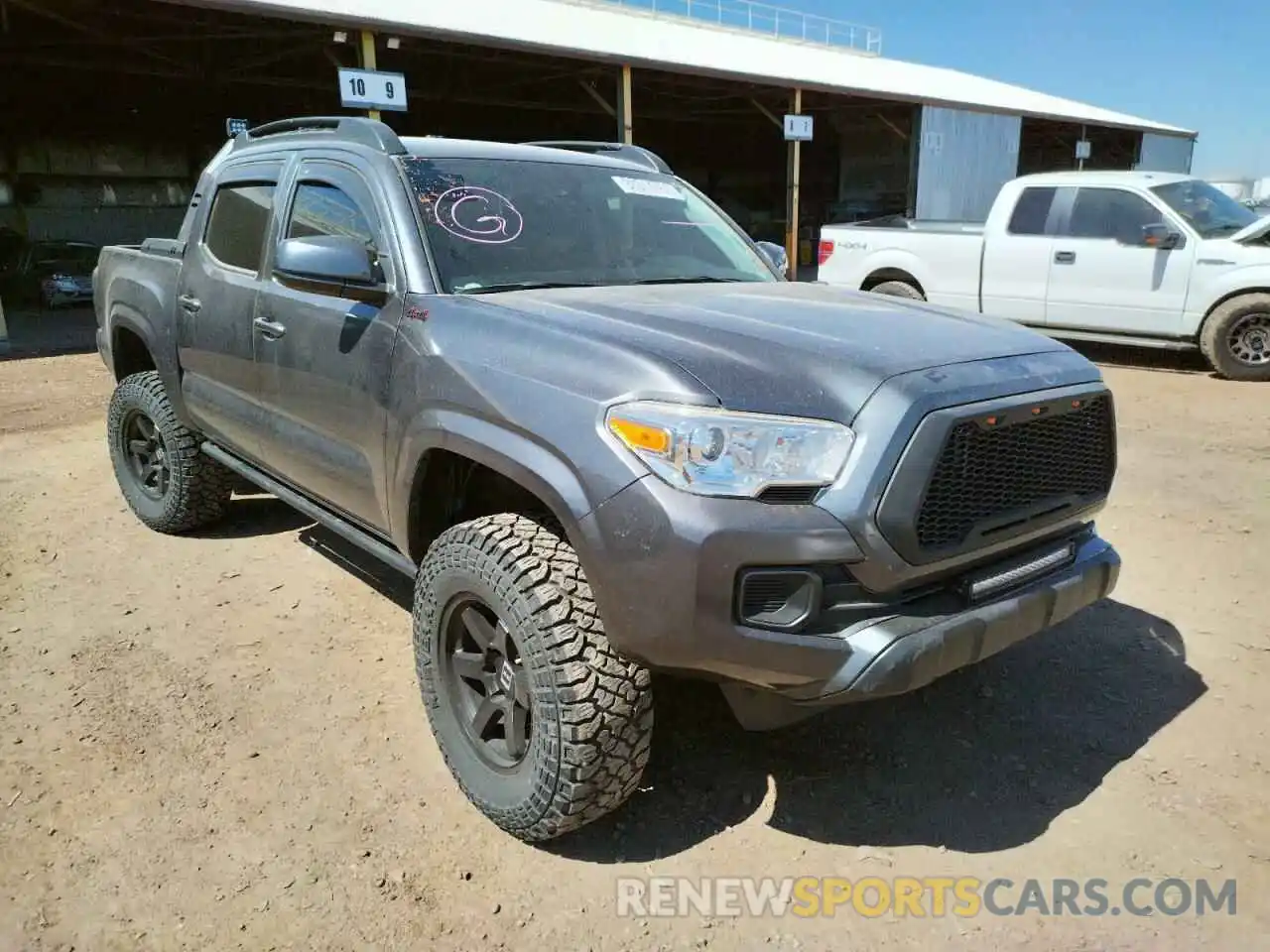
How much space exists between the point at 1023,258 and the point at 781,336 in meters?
8.24

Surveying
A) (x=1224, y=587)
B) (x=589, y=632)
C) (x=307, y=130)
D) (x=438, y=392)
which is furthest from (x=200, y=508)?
(x=1224, y=587)

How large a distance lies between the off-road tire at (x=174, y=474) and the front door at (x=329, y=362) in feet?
3.63

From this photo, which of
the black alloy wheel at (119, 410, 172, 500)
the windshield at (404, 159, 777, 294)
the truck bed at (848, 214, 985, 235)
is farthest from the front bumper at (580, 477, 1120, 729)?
the truck bed at (848, 214, 985, 235)

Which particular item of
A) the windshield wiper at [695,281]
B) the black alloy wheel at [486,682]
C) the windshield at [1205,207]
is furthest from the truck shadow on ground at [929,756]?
the windshield at [1205,207]

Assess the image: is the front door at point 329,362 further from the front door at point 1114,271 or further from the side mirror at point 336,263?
the front door at point 1114,271

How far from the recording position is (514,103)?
21.8 m

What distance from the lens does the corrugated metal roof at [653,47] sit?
1316 centimetres

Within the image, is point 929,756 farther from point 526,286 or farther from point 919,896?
point 526,286

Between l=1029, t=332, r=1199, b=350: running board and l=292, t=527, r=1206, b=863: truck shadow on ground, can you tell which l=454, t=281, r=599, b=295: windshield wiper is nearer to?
l=292, t=527, r=1206, b=863: truck shadow on ground

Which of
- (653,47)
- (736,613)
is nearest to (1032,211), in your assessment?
(736,613)

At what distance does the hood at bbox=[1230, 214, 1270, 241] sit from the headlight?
8388mm

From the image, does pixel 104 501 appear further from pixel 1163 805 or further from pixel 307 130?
pixel 1163 805

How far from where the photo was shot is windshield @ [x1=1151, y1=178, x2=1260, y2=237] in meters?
8.88

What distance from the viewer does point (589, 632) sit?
2367 mm
